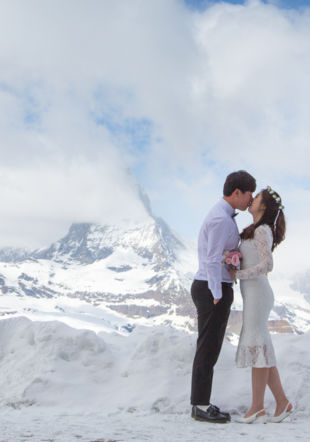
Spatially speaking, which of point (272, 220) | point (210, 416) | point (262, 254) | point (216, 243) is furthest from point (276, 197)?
point (210, 416)

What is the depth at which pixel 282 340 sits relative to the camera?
8180mm

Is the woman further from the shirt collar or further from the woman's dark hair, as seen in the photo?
the shirt collar

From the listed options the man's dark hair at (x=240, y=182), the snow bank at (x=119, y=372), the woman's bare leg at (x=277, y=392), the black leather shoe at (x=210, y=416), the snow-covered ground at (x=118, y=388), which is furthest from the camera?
the snow bank at (x=119, y=372)

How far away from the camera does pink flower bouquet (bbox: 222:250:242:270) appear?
535 cm

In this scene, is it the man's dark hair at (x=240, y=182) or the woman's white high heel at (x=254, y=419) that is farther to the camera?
the man's dark hair at (x=240, y=182)

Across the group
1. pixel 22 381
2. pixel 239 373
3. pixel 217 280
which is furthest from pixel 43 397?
pixel 217 280

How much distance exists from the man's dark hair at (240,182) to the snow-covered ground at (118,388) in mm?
2847

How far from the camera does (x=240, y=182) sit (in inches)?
223

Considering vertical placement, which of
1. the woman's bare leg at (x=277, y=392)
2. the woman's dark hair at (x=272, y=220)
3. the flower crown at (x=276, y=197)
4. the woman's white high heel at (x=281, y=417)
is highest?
the flower crown at (x=276, y=197)

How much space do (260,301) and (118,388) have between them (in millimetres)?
2944

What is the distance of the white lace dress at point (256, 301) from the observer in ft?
18.0

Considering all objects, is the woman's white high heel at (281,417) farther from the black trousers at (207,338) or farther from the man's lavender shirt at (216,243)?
the man's lavender shirt at (216,243)

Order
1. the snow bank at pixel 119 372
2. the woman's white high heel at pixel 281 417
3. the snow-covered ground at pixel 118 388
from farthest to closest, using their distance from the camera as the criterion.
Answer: the snow bank at pixel 119 372 → the woman's white high heel at pixel 281 417 → the snow-covered ground at pixel 118 388

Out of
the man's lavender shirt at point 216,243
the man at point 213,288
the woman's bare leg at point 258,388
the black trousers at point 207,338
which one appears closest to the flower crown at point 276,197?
the man at point 213,288
